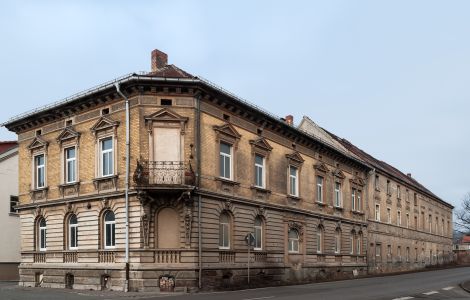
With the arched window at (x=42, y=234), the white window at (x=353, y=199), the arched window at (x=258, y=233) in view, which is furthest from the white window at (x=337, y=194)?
the arched window at (x=42, y=234)

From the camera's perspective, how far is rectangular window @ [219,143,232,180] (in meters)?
27.5

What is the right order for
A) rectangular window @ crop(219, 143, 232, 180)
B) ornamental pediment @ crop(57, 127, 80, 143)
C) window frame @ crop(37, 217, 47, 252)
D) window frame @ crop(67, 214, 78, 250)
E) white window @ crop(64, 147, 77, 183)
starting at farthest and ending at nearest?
1. window frame @ crop(37, 217, 47, 252)
2. white window @ crop(64, 147, 77, 183)
3. ornamental pediment @ crop(57, 127, 80, 143)
4. window frame @ crop(67, 214, 78, 250)
5. rectangular window @ crop(219, 143, 232, 180)

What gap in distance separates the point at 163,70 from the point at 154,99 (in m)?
2.87

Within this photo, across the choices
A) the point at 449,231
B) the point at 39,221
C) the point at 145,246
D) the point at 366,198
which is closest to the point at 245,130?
the point at 145,246

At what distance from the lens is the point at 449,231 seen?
265 feet

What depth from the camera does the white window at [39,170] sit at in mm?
30341

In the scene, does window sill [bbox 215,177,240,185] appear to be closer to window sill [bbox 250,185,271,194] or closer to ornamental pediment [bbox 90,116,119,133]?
window sill [bbox 250,185,271,194]

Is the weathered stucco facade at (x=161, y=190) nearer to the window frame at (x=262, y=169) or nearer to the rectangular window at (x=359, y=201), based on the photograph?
the window frame at (x=262, y=169)

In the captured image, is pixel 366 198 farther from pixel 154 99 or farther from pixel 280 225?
pixel 154 99

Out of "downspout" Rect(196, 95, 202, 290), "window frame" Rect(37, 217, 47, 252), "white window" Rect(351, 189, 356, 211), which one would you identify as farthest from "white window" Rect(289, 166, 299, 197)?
"window frame" Rect(37, 217, 47, 252)

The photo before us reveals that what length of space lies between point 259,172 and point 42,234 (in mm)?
12828

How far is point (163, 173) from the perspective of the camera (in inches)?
961

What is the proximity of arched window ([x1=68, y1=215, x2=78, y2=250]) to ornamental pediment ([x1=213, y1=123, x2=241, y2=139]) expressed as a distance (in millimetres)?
8809

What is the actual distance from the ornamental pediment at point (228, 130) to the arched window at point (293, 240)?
8.66 metres
